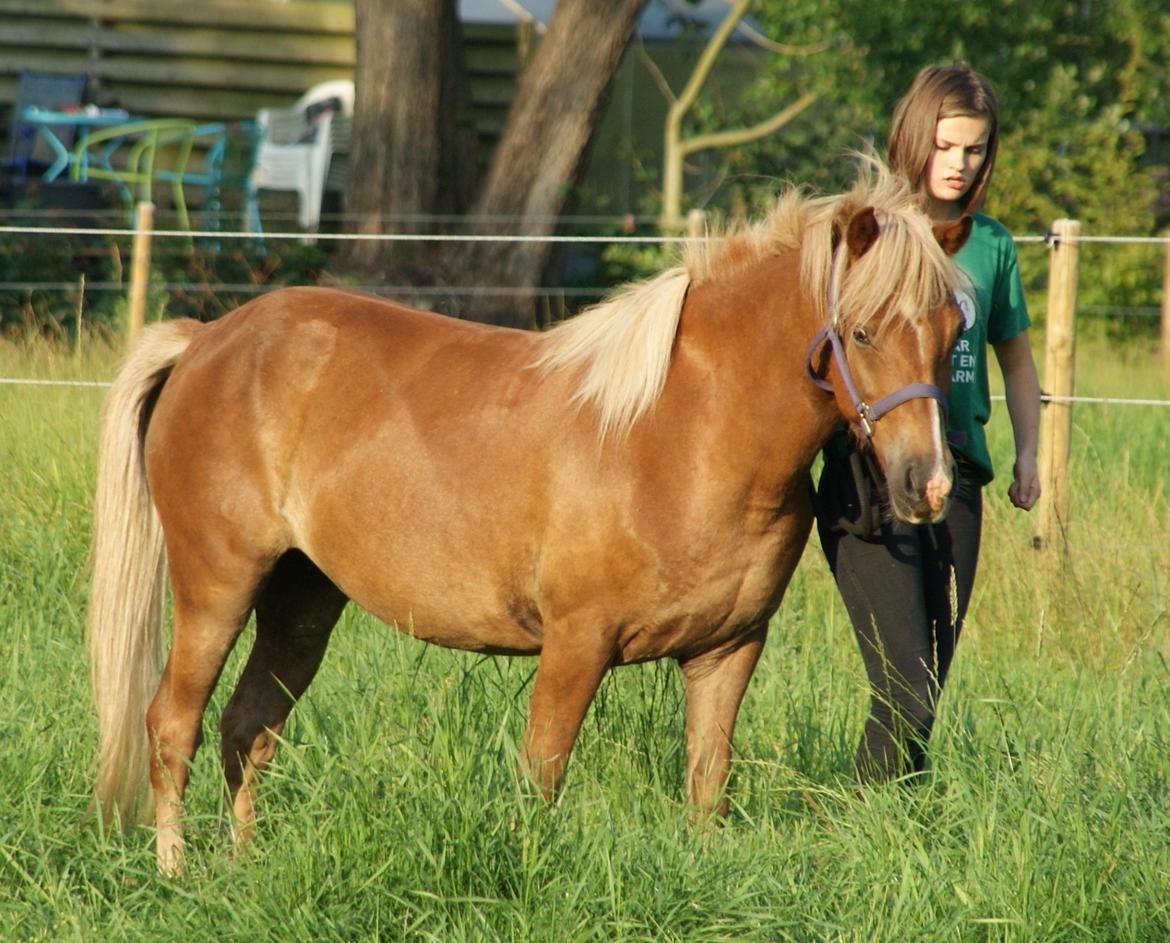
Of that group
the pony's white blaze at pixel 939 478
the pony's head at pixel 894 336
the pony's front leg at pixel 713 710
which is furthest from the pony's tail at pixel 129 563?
the pony's white blaze at pixel 939 478

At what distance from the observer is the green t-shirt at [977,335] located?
3.33 m

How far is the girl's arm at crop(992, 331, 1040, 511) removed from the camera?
11.5ft

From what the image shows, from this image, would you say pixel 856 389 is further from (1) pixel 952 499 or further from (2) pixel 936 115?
(2) pixel 936 115

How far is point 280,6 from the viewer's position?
12898mm

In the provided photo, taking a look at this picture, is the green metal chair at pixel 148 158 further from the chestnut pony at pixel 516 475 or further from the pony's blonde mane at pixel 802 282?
the pony's blonde mane at pixel 802 282

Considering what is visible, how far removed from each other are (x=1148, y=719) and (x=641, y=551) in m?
1.51

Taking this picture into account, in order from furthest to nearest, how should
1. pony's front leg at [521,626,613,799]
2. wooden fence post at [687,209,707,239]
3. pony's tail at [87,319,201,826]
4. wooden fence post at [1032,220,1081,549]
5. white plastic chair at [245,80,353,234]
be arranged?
white plastic chair at [245,80,353,234]
wooden fence post at [687,209,707,239]
wooden fence post at [1032,220,1081,549]
pony's tail at [87,319,201,826]
pony's front leg at [521,626,613,799]

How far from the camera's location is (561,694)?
319cm

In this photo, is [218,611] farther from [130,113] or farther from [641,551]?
[130,113]

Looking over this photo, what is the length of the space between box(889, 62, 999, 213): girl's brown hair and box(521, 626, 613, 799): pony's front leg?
1.29 m

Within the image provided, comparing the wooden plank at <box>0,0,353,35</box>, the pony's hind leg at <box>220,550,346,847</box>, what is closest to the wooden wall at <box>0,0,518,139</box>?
the wooden plank at <box>0,0,353,35</box>

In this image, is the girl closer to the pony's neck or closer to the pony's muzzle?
the pony's neck

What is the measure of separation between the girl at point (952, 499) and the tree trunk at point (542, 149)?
6.33 m

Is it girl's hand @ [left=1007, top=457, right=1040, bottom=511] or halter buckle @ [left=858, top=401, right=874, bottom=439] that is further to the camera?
girl's hand @ [left=1007, top=457, right=1040, bottom=511]
